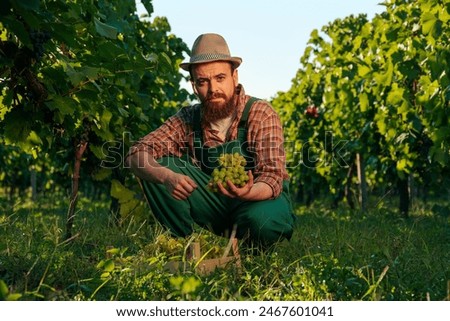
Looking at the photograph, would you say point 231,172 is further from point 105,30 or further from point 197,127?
point 105,30

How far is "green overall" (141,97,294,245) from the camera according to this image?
12.9 ft

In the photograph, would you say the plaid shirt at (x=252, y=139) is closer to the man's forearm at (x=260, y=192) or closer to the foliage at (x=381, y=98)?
the man's forearm at (x=260, y=192)

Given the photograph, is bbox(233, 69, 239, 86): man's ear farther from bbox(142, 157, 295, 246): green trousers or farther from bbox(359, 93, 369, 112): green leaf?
bbox(359, 93, 369, 112): green leaf

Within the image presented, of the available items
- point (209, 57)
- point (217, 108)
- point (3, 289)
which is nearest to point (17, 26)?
point (3, 289)

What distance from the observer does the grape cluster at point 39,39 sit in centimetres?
310

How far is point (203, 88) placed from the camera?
13.2 ft

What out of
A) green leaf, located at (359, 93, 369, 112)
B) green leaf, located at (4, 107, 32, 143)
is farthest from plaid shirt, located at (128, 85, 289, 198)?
green leaf, located at (359, 93, 369, 112)

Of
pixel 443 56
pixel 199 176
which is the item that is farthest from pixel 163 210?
pixel 443 56

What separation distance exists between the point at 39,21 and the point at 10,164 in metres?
13.3

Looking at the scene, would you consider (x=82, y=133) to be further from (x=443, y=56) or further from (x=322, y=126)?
(x=322, y=126)

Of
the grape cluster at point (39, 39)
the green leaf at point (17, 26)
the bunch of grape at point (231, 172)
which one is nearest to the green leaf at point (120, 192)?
the bunch of grape at point (231, 172)

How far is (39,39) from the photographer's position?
313cm

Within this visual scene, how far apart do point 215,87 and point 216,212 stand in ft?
2.45

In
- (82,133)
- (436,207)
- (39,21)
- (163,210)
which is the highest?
(39,21)
